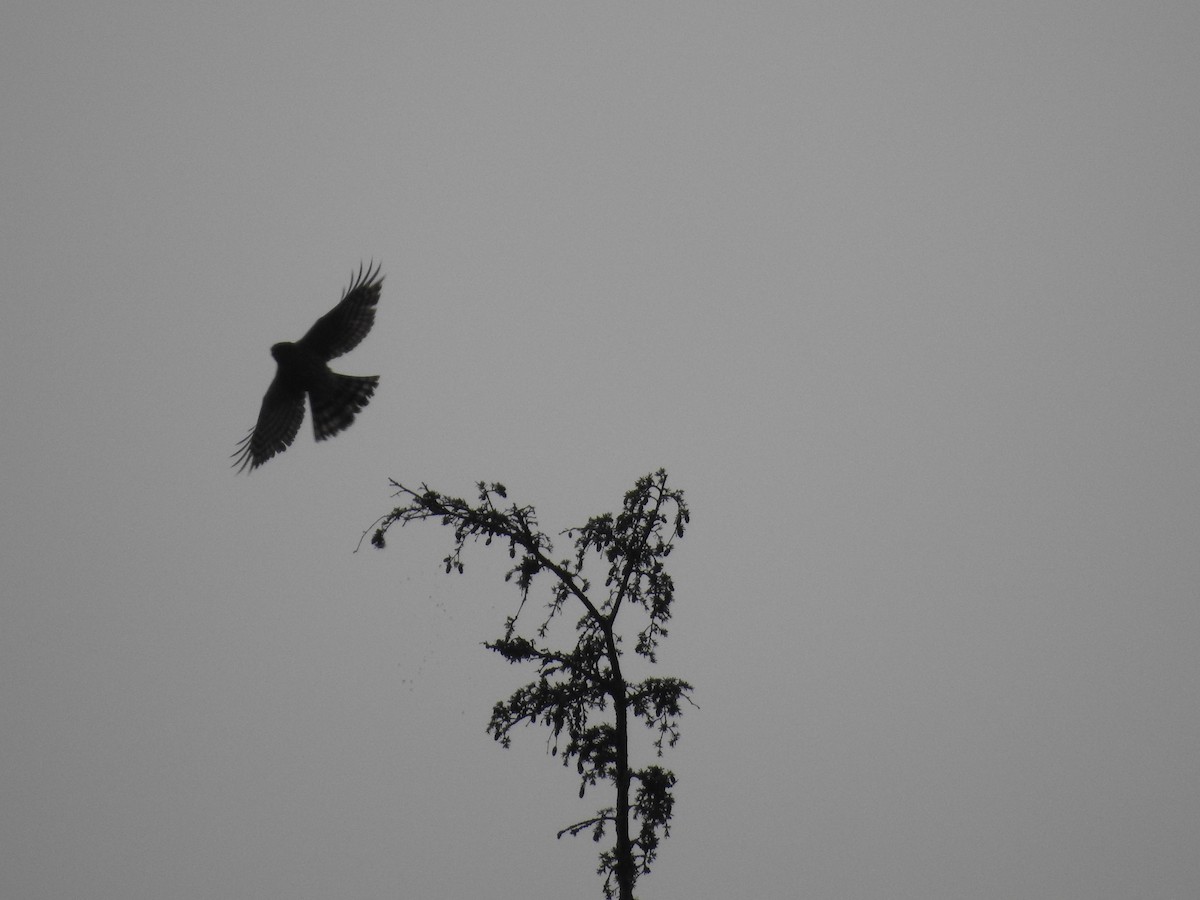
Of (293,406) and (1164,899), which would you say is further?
(1164,899)

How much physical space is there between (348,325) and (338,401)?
55.7 inches

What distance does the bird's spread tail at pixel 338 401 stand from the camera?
1473cm

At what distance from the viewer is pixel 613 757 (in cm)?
1015

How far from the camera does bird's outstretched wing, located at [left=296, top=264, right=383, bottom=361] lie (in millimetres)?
15609

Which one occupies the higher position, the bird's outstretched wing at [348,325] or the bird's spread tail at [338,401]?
the bird's outstretched wing at [348,325]

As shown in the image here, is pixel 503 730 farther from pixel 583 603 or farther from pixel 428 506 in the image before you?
pixel 428 506

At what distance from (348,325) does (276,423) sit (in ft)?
7.01

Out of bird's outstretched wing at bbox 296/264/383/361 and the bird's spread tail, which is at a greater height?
bird's outstretched wing at bbox 296/264/383/361

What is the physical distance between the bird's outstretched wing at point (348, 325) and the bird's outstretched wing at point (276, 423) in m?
0.88

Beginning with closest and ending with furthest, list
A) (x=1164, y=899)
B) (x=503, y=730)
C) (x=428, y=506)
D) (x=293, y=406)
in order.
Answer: (x=428, y=506), (x=503, y=730), (x=293, y=406), (x=1164, y=899)

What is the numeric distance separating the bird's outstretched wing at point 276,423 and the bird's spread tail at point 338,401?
84 cm

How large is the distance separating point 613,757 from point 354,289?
30.0 feet

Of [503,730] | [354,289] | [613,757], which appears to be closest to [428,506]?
[503,730]

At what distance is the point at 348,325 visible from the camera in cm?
1574
